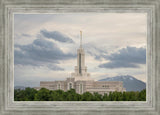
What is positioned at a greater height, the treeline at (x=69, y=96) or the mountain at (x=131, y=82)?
the mountain at (x=131, y=82)

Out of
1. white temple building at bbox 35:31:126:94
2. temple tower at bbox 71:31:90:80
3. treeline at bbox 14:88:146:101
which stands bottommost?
treeline at bbox 14:88:146:101

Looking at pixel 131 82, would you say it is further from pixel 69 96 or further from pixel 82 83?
pixel 69 96

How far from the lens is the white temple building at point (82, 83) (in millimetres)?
1919

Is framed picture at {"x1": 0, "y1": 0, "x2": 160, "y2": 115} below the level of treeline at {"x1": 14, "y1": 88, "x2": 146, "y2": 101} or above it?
above

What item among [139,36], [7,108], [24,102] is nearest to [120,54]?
[139,36]

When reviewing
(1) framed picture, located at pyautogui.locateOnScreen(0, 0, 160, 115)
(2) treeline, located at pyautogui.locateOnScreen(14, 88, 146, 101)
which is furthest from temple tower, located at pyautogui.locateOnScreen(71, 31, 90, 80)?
(2) treeline, located at pyautogui.locateOnScreen(14, 88, 146, 101)

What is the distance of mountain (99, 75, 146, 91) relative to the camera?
1.91 metres

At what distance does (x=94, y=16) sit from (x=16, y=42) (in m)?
0.85

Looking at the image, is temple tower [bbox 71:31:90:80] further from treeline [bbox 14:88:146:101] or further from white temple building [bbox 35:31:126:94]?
treeline [bbox 14:88:146:101]

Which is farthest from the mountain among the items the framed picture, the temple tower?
the temple tower

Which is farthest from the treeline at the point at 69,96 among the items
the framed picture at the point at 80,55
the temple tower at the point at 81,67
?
the temple tower at the point at 81,67

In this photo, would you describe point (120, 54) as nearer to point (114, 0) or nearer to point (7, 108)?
point (114, 0)

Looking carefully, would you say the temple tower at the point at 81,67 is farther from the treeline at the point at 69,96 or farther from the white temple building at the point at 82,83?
the treeline at the point at 69,96

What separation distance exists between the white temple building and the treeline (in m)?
0.04
